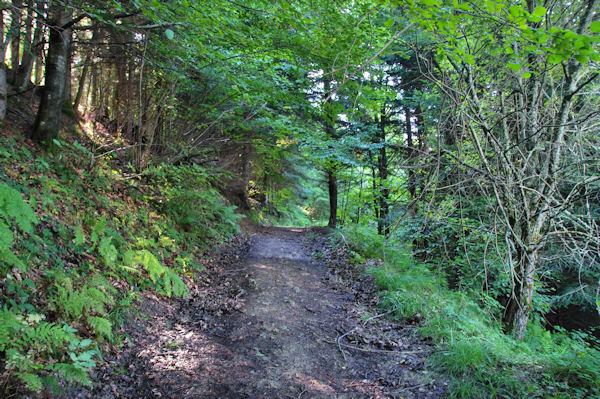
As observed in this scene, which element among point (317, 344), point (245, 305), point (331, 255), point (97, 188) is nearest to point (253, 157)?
point (331, 255)

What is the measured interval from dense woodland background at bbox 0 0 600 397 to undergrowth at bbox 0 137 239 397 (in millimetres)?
26

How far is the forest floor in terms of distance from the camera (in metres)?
3.09

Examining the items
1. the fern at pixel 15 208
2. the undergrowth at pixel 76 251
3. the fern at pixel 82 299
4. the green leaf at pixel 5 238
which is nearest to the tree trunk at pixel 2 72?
the undergrowth at pixel 76 251

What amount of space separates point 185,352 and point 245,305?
161 centimetres

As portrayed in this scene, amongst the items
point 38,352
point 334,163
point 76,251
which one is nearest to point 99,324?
point 38,352

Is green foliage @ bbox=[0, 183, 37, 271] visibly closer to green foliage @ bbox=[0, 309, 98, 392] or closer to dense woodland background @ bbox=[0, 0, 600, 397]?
dense woodland background @ bbox=[0, 0, 600, 397]

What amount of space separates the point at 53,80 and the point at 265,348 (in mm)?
6115

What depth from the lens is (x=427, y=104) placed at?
9.45 metres

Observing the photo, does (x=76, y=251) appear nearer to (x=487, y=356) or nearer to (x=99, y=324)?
(x=99, y=324)

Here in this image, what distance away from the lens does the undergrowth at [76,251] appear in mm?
2461

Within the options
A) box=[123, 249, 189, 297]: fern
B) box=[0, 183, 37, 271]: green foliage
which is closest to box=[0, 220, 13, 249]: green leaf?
box=[0, 183, 37, 271]: green foliage

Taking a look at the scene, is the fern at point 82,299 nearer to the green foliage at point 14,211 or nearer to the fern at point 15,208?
the green foliage at point 14,211

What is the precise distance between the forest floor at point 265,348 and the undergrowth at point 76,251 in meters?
0.35

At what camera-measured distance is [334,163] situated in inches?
420
